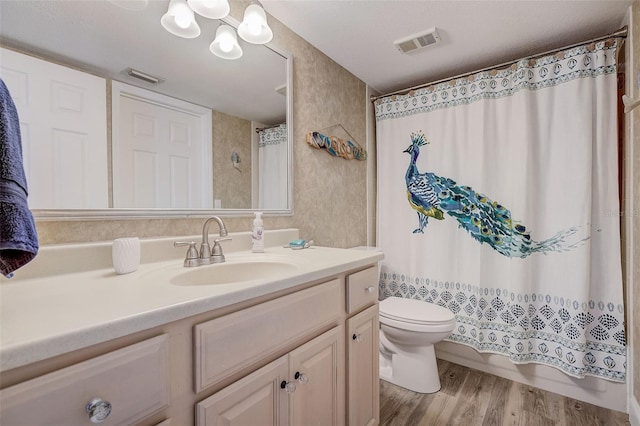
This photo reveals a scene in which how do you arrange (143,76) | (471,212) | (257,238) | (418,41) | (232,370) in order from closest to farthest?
(232,370) → (143,76) → (257,238) → (418,41) → (471,212)

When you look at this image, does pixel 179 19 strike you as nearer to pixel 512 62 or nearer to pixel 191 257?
pixel 191 257

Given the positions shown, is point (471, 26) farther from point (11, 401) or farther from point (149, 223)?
point (11, 401)

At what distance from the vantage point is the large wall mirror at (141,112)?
0.84 metres

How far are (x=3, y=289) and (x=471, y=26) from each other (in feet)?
7.30

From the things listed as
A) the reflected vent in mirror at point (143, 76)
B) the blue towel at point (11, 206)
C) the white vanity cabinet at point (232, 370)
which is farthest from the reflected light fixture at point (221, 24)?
the white vanity cabinet at point (232, 370)

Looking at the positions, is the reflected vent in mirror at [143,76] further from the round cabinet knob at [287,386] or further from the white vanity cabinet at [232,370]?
the round cabinet knob at [287,386]

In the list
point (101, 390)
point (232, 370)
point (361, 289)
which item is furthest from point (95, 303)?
point (361, 289)

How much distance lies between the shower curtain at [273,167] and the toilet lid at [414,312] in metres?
0.90

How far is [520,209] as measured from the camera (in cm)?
175

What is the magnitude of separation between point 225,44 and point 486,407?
2.28 meters

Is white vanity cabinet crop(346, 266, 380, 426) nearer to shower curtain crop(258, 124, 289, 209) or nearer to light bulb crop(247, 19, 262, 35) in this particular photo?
shower curtain crop(258, 124, 289, 209)

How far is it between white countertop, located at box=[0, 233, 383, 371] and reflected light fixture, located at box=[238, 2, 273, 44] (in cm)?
107

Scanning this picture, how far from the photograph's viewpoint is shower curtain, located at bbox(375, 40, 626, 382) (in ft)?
5.08

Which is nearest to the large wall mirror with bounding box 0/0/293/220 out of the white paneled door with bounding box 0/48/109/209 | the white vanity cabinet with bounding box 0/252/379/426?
the white paneled door with bounding box 0/48/109/209
